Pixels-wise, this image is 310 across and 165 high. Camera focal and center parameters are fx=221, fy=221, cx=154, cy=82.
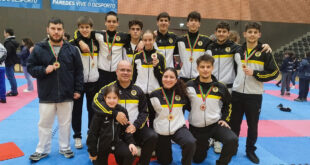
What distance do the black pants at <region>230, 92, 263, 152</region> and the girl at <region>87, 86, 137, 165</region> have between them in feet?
6.17

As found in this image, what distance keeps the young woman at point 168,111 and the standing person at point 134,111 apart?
0.20 m

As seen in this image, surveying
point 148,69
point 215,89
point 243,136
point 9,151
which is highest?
point 148,69

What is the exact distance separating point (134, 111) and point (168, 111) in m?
0.51

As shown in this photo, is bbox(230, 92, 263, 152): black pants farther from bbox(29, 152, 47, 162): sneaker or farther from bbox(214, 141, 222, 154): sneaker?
bbox(29, 152, 47, 162): sneaker

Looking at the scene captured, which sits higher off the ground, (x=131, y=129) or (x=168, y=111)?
(x=168, y=111)

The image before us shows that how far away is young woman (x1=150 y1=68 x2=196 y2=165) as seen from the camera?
330 centimetres

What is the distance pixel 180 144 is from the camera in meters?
3.13

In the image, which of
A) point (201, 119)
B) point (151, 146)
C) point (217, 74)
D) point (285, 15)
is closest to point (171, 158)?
point (151, 146)

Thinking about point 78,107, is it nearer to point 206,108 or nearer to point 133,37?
point 133,37

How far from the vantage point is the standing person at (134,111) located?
10.0ft

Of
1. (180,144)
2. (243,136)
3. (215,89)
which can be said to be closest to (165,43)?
(215,89)

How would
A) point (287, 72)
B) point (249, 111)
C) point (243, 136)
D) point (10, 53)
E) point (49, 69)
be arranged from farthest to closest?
point (287, 72)
point (10, 53)
point (243, 136)
point (249, 111)
point (49, 69)

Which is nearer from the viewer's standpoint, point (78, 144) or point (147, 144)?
point (147, 144)

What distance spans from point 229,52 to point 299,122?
12.2ft
